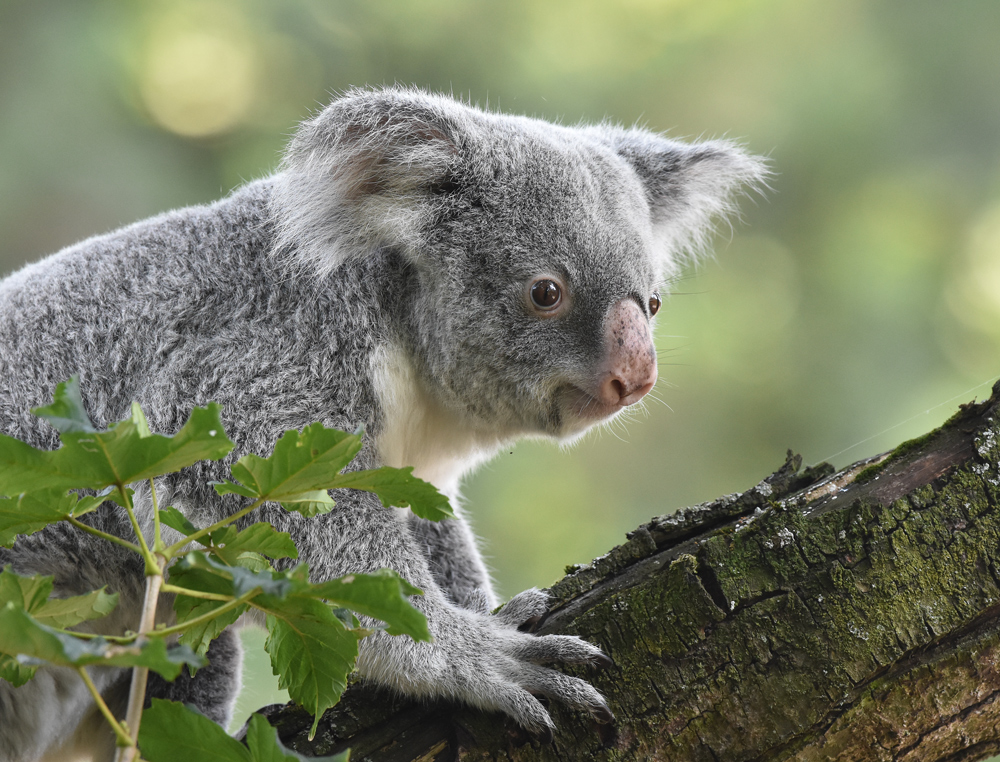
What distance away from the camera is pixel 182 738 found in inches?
33.0

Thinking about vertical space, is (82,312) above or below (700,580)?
above

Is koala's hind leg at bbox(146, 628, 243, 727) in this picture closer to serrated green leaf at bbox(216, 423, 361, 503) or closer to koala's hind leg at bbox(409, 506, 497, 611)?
koala's hind leg at bbox(409, 506, 497, 611)

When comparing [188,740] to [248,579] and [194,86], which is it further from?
[194,86]

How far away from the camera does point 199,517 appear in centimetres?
176

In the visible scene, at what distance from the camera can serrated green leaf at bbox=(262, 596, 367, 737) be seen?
891 mm

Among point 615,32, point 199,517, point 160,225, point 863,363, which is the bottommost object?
point 199,517

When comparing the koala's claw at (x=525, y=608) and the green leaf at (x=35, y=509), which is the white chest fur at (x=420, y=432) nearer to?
the koala's claw at (x=525, y=608)

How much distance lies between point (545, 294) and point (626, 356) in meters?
0.21

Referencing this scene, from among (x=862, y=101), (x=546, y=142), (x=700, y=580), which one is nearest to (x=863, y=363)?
(x=862, y=101)

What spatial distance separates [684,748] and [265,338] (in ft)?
3.66

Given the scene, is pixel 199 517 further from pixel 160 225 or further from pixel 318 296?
pixel 160 225

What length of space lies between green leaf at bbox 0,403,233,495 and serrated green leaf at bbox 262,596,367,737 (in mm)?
171

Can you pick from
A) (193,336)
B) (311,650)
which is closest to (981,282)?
(193,336)

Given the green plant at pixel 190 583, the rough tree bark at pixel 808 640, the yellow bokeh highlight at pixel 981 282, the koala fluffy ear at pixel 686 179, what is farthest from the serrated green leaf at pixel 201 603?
the yellow bokeh highlight at pixel 981 282
